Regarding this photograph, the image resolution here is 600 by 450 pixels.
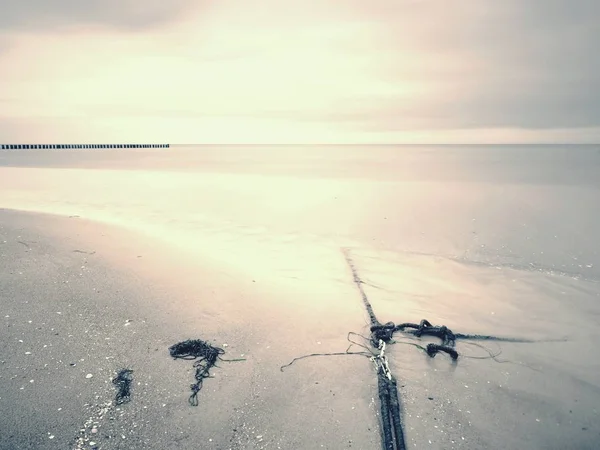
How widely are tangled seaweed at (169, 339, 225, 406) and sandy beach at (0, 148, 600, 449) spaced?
0.50ft

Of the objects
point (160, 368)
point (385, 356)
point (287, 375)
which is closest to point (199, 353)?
point (160, 368)

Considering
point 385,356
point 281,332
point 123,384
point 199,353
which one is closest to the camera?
point 123,384

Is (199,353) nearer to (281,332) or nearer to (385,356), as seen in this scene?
(281,332)

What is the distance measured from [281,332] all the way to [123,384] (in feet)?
8.52

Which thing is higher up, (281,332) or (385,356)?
(385,356)

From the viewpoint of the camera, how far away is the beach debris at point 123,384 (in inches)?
186

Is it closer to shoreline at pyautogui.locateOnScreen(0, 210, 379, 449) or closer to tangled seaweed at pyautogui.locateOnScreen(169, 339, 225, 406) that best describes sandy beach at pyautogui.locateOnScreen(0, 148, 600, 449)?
shoreline at pyautogui.locateOnScreen(0, 210, 379, 449)

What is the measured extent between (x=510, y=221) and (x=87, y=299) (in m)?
17.2

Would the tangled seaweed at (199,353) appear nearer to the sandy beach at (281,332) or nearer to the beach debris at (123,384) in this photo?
the sandy beach at (281,332)

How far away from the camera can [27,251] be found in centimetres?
927

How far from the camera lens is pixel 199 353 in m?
5.84

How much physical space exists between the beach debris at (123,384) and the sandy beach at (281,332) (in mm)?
88

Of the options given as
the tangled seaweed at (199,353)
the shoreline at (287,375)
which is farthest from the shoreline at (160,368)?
the tangled seaweed at (199,353)

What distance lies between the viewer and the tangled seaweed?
5.45 meters
